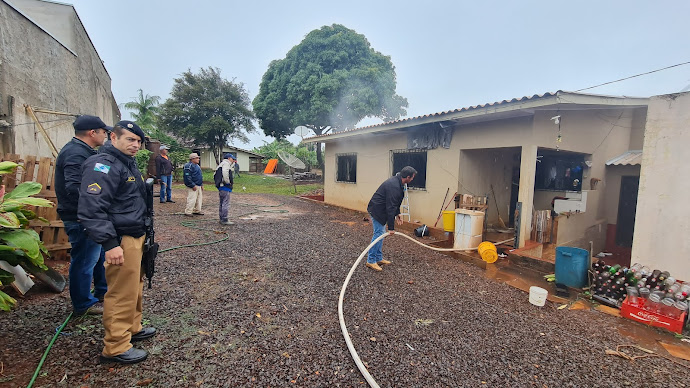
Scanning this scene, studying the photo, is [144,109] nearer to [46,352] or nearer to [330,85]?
[330,85]

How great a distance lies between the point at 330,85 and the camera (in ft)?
59.2

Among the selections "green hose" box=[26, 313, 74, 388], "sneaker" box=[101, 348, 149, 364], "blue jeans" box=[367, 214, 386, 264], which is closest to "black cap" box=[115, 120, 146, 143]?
"sneaker" box=[101, 348, 149, 364]

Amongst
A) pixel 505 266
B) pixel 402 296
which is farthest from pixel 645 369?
pixel 505 266

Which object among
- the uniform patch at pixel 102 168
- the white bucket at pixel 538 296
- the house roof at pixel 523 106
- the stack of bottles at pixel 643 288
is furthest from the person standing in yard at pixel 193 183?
→ the stack of bottles at pixel 643 288

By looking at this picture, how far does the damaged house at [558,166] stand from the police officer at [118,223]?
588cm

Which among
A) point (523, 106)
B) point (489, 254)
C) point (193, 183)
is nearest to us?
point (523, 106)

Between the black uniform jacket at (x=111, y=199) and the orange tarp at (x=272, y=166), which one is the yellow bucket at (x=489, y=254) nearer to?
the black uniform jacket at (x=111, y=199)

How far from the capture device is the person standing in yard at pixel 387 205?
4.70 metres

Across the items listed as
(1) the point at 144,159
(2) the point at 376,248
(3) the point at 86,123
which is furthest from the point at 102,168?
(1) the point at 144,159

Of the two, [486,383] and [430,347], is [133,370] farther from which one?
[486,383]

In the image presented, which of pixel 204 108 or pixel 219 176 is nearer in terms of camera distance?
pixel 219 176

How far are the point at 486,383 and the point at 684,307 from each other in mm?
2955

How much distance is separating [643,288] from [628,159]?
Result: 227 inches

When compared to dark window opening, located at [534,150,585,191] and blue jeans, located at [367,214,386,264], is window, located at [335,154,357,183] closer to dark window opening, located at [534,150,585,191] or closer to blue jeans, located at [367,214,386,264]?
dark window opening, located at [534,150,585,191]
